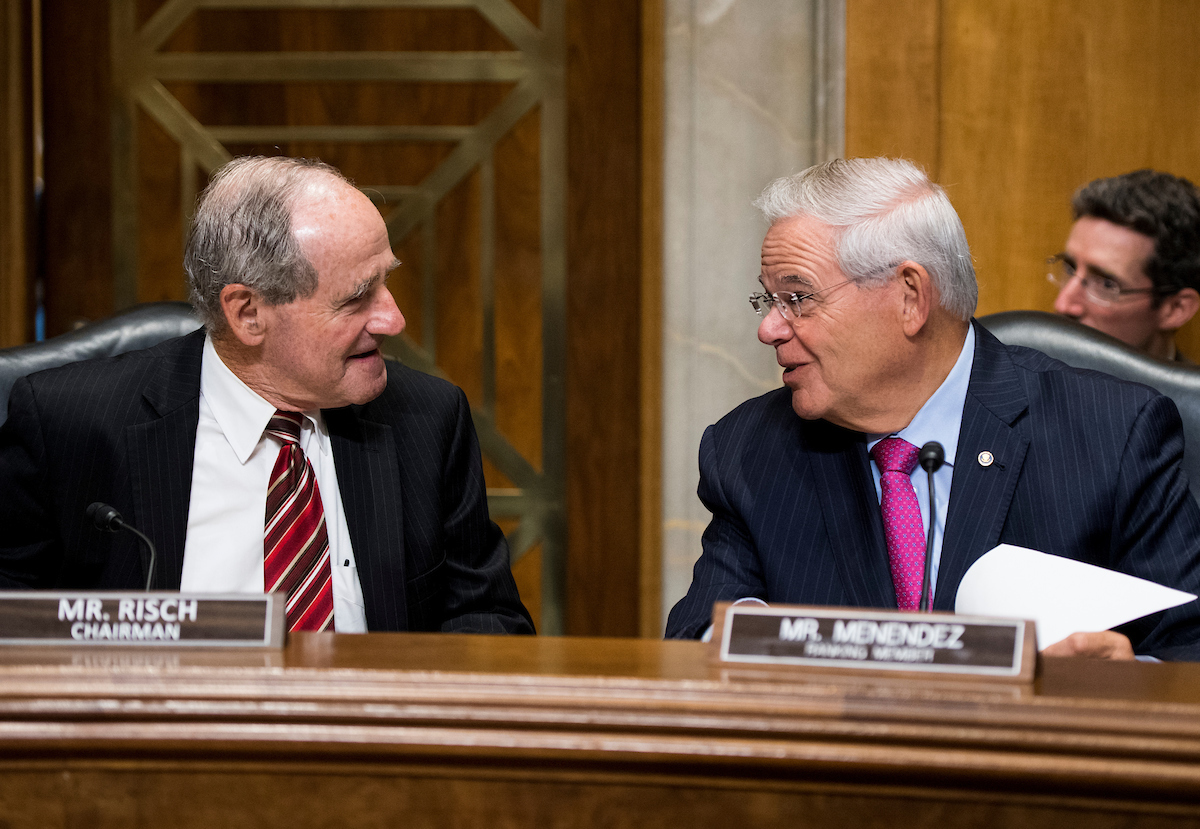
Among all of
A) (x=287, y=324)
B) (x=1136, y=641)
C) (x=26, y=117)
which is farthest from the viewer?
(x=26, y=117)

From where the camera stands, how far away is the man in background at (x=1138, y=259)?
7.70 feet

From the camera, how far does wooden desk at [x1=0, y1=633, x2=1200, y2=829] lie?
0.73m

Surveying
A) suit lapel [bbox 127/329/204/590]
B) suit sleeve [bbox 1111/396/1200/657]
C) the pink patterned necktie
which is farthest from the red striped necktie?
suit sleeve [bbox 1111/396/1200/657]

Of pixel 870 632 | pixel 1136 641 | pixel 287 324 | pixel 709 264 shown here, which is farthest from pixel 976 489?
pixel 709 264

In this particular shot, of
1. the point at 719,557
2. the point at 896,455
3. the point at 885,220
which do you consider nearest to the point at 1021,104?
the point at 885,220

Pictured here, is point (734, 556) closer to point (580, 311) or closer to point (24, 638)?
point (24, 638)

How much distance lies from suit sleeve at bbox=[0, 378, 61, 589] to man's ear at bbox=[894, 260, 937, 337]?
1.18m

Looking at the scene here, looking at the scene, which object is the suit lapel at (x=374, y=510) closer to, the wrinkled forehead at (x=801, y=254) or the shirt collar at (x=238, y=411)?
the shirt collar at (x=238, y=411)

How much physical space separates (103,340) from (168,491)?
416 mm

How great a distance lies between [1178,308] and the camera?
7.81 ft

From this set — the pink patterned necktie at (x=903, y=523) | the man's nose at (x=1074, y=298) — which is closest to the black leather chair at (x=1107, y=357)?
the pink patterned necktie at (x=903, y=523)

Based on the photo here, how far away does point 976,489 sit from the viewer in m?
1.42

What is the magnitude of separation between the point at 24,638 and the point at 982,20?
7.86 ft

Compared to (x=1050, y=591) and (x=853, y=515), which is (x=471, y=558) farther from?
(x=1050, y=591)
